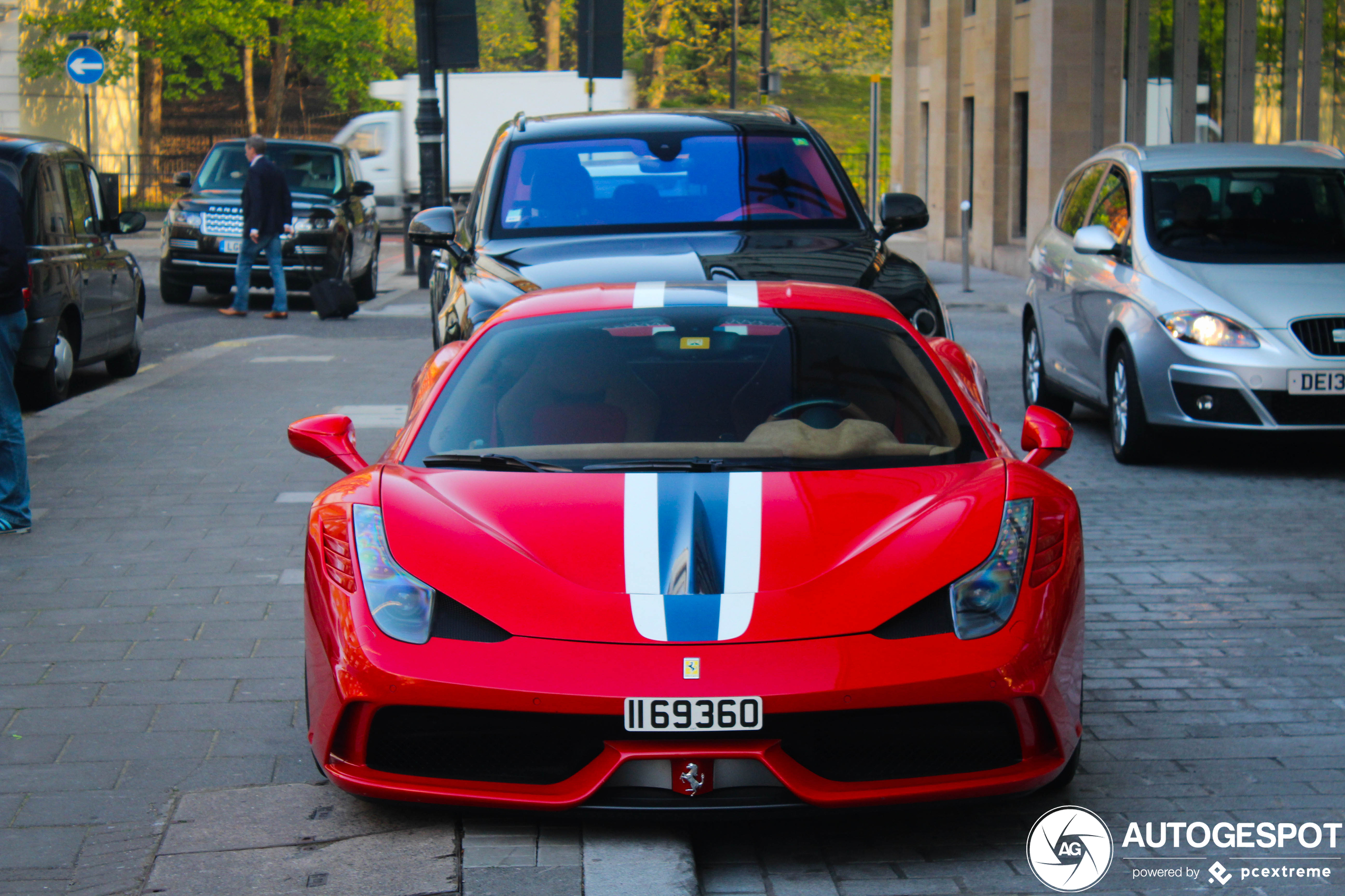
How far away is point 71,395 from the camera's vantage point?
12125 mm

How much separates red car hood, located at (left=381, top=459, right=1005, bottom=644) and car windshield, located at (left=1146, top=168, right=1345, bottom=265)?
5727 millimetres

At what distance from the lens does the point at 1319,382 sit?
8.41 m

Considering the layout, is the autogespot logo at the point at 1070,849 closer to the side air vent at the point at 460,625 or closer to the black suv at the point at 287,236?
the side air vent at the point at 460,625

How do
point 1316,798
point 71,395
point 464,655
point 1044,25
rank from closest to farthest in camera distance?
point 464,655
point 1316,798
point 71,395
point 1044,25

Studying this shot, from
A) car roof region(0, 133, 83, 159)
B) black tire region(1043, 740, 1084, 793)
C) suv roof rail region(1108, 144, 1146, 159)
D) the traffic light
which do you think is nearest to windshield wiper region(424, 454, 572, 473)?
black tire region(1043, 740, 1084, 793)

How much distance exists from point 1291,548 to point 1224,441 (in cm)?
310

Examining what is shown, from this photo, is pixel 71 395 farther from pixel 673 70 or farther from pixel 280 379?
pixel 673 70

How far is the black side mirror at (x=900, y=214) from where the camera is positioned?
8742 mm

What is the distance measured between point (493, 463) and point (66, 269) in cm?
783

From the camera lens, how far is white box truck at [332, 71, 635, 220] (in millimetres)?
34531

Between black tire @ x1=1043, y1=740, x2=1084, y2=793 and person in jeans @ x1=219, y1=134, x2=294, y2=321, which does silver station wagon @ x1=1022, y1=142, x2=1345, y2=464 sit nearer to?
black tire @ x1=1043, y1=740, x2=1084, y2=793

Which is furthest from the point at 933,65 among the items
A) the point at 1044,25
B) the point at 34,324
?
the point at 34,324

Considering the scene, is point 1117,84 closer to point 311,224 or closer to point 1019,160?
point 1019,160

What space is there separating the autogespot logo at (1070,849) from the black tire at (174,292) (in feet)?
55.8
